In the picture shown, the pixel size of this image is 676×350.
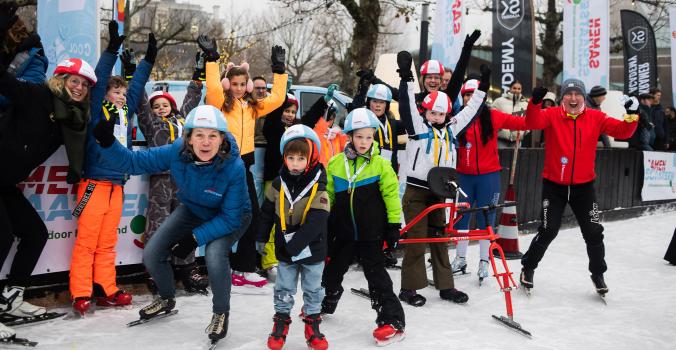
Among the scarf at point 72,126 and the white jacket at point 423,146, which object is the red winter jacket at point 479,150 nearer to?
the white jacket at point 423,146

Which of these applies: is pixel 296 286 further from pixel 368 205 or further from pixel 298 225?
pixel 368 205

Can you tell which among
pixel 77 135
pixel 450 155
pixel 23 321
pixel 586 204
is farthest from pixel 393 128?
pixel 23 321

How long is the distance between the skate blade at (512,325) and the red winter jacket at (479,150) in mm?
1752

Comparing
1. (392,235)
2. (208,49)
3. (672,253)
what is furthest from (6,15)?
(672,253)

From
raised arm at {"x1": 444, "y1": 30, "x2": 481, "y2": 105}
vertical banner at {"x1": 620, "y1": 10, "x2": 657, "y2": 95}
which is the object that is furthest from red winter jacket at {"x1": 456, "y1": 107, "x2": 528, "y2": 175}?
vertical banner at {"x1": 620, "y1": 10, "x2": 657, "y2": 95}

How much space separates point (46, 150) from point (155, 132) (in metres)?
1.09

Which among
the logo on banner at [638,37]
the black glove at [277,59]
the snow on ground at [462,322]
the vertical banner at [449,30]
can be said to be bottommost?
the snow on ground at [462,322]

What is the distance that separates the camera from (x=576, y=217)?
20.5 ft

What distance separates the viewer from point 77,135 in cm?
473

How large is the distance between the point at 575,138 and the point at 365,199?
98.5 inches

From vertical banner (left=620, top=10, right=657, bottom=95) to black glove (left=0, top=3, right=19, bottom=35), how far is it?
52.4 feet

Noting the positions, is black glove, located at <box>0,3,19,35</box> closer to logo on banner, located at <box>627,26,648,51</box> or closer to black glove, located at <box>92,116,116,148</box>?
black glove, located at <box>92,116,116,148</box>

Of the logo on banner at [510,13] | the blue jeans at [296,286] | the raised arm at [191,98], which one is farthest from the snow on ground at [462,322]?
the logo on banner at [510,13]

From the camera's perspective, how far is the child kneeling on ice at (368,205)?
4805 millimetres
